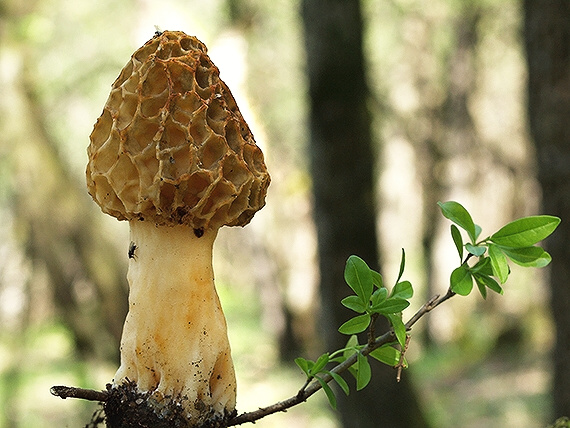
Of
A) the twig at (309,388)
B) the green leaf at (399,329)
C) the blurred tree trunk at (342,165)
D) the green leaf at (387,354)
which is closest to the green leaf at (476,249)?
the twig at (309,388)

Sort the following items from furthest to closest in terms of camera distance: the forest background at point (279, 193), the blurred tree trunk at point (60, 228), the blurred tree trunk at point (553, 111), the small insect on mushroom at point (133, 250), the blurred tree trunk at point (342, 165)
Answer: the blurred tree trunk at point (60, 228) → the forest background at point (279, 193) → the blurred tree trunk at point (342, 165) → the blurred tree trunk at point (553, 111) → the small insect on mushroom at point (133, 250)

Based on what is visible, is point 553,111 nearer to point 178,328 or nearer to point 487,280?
point 487,280

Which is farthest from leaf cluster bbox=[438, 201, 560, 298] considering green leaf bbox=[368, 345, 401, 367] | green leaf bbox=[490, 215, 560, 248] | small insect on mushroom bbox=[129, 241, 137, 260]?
small insect on mushroom bbox=[129, 241, 137, 260]

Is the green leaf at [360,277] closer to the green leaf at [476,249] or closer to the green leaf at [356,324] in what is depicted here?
the green leaf at [356,324]

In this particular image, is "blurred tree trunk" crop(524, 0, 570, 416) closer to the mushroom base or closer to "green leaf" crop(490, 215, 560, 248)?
"green leaf" crop(490, 215, 560, 248)

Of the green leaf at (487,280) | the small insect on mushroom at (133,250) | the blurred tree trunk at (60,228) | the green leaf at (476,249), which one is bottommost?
the green leaf at (487,280)

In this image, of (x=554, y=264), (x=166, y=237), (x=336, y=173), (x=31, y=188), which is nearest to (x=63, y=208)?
(x=31, y=188)
